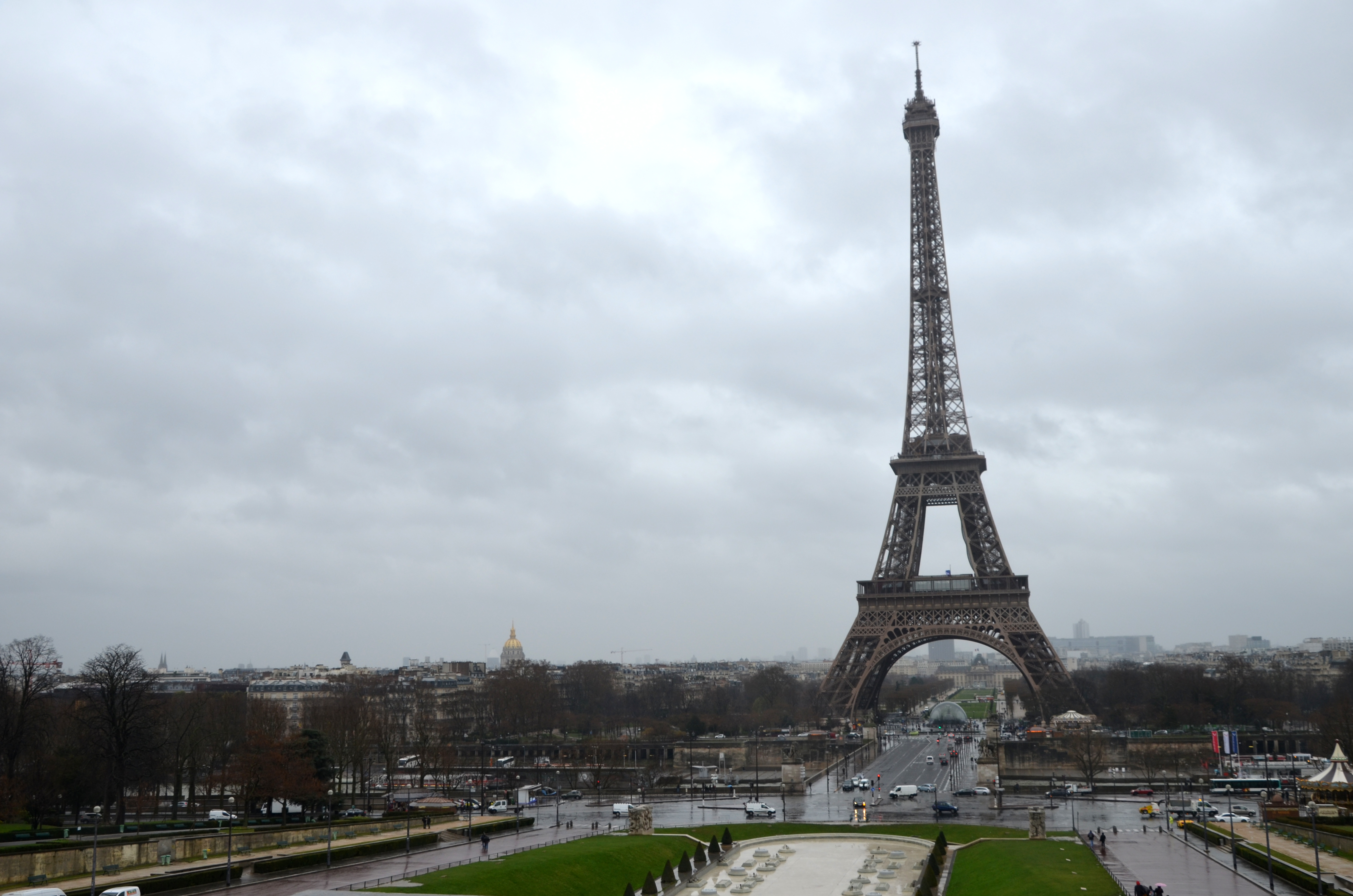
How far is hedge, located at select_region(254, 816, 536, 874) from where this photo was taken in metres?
48.3

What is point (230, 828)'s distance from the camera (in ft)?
164

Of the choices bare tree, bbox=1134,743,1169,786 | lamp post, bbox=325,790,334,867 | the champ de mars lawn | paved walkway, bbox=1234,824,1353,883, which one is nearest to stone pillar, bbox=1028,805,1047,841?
the champ de mars lawn

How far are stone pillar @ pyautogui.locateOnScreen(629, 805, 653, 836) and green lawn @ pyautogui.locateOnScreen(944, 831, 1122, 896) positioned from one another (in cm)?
1588

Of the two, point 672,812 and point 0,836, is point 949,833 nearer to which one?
point 672,812

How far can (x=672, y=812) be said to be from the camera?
2847 inches

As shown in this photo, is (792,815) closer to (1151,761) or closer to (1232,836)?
(1232,836)

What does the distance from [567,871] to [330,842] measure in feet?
36.6

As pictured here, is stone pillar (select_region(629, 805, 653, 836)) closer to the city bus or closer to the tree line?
the tree line

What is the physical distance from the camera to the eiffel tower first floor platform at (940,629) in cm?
10025

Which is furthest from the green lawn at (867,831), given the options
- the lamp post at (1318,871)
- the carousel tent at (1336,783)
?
the carousel tent at (1336,783)

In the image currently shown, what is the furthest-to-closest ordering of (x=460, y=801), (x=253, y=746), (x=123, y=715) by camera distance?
1. (x=460, y=801)
2. (x=253, y=746)
3. (x=123, y=715)

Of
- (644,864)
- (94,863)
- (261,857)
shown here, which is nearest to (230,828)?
(261,857)

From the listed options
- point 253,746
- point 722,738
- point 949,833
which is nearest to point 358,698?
point 722,738

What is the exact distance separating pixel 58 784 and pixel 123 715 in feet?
24.7
